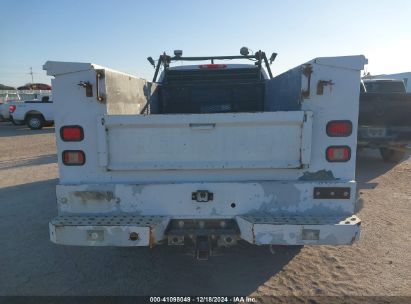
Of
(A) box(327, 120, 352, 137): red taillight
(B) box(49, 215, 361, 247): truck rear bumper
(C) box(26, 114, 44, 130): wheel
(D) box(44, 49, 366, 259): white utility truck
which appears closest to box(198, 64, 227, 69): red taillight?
(D) box(44, 49, 366, 259): white utility truck

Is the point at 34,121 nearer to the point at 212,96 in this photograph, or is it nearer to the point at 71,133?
the point at 212,96

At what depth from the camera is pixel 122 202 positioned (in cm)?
289

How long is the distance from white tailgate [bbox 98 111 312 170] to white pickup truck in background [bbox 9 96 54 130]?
63.1 ft

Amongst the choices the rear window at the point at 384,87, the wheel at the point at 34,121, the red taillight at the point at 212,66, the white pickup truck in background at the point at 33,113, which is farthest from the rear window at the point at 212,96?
the wheel at the point at 34,121

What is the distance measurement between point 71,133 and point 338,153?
230 cm

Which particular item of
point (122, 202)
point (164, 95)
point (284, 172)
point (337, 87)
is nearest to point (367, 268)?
point (284, 172)

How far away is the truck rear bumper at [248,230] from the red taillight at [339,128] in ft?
2.36

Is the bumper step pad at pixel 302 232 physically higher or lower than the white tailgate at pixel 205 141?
lower

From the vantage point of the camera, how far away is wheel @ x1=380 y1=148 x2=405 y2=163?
8891 millimetres

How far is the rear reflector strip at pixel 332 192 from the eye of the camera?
2822 millimetres

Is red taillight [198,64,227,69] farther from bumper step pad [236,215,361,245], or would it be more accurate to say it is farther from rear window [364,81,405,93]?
rear window [364,81,405,93]

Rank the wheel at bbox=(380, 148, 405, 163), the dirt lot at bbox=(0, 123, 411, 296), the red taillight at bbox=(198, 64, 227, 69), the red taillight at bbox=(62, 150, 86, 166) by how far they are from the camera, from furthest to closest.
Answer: the wheel at bbox=(380, 148, 405, 163)
the red taillight at bbox=(198, 64, 227, 69)
the dirt lot at bbox=(0, 123, 411, 296)
the red taillight at bbox=(62, 150, 86, 166)

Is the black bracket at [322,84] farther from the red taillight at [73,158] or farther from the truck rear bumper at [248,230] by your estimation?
the red taillight at [73,158]

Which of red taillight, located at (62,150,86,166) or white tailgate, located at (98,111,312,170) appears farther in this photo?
red taillight, located at (62,150,86,166)
